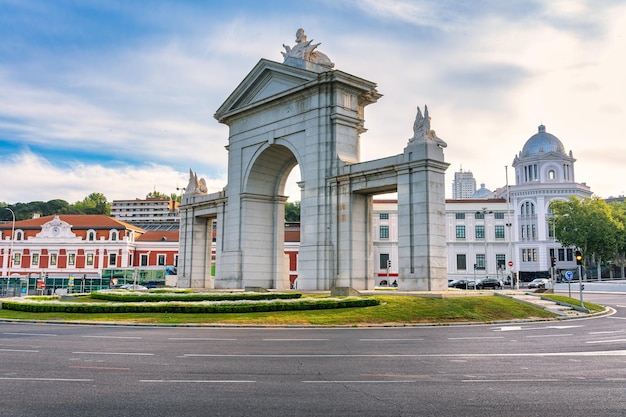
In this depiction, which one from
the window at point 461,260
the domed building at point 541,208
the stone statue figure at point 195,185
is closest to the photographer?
the stone statue figure at point 195,185

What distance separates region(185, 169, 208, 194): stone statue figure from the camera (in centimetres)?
5747

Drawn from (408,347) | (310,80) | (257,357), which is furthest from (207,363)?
(310,80)

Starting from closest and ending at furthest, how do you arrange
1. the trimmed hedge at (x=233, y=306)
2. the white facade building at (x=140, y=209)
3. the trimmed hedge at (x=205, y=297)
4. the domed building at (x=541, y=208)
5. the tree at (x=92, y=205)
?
the trimmed hedge at (x=233, y=306), the trimmed hedge at (x=205, y=297), the domed building at (x=541, y=208), the tree at (x=92, y=205), the white facade building at (x=140, y=209)

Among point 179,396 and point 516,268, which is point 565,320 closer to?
point 179,396

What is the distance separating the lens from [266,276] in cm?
4516

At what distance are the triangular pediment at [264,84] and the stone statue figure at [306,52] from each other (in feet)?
4.81

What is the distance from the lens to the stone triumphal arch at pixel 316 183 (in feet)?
109

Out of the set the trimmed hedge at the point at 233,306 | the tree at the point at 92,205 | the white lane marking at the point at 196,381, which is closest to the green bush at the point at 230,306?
the trimmed hedge at the point at 233,306

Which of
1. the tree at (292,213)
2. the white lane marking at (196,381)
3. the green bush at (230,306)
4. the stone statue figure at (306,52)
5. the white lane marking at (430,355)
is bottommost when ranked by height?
the white lane marking at (430,355)

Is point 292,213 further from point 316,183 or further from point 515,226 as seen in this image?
point 316,183

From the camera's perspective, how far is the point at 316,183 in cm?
3884

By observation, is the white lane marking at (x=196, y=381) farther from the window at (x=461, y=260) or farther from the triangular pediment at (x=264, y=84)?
the window at (x=461, y=260)

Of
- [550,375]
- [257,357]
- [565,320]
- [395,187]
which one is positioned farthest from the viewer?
[395,187]

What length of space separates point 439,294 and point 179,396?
2185cm
